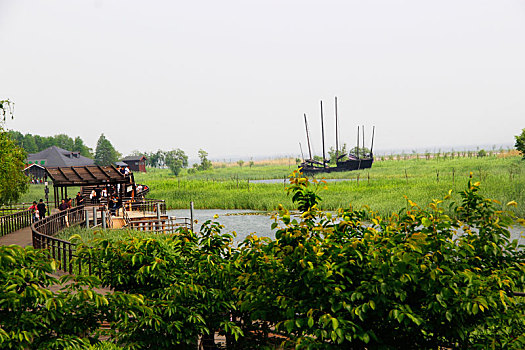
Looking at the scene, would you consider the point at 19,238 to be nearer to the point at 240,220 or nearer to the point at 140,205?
the point at 140,205

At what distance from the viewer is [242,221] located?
113 feet

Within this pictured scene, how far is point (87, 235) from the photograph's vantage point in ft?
60.2

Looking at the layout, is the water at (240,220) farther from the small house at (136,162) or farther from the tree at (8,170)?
the small house at (136,162)

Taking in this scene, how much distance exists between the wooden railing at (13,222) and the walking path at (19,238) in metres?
0.32

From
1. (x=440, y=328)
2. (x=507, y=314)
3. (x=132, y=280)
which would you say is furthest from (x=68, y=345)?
(x=507, y=314)

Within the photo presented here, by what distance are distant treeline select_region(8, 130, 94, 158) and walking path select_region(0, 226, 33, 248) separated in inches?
5142

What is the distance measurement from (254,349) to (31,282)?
2.76 metres

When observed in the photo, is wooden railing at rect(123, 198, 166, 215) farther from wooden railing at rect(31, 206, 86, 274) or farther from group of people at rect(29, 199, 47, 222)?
wooden railing at rect(31, 206, 86, 274)

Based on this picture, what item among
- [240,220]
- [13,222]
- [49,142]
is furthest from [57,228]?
[49,142]

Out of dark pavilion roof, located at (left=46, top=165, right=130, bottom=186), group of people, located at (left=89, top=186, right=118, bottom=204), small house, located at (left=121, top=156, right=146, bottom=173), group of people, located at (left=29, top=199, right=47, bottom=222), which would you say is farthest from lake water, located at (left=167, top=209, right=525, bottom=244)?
small house, located at (left=121, top=156, right=146, bottom=173)

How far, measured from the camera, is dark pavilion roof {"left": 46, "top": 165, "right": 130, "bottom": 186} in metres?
22.8

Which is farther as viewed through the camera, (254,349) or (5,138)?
(5,138)

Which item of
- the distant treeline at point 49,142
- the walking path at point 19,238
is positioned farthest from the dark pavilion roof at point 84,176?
the distant treeline at point 49,142

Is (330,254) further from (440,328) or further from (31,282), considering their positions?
(31,282)
